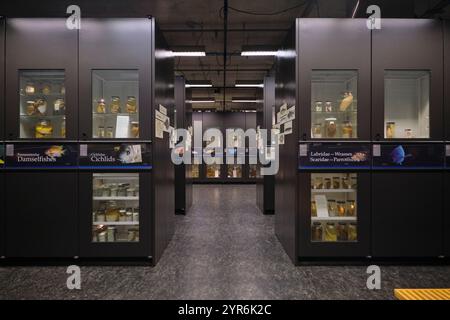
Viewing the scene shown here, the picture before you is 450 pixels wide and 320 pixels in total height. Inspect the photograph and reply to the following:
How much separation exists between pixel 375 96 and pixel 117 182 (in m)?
3.51

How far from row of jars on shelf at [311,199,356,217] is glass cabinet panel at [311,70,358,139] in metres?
0.87

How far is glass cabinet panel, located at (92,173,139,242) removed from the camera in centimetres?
335

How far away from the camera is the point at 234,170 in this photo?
11.5m

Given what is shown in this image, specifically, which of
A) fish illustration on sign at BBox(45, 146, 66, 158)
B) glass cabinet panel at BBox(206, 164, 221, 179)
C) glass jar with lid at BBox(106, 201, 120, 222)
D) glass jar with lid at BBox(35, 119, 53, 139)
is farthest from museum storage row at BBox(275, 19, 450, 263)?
glass cabinet panel at BBox(206, 164, 221, 179)

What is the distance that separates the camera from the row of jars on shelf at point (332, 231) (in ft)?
11.2

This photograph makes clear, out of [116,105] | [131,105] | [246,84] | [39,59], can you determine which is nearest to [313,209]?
[131,105]

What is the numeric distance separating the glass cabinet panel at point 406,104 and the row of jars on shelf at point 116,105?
11.0 feet

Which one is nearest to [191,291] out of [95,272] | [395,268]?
[95,272]

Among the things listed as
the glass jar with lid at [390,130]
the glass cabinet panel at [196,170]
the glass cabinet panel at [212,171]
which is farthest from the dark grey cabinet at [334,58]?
the glass cabinet panel at [196,170]

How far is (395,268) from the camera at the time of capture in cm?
323

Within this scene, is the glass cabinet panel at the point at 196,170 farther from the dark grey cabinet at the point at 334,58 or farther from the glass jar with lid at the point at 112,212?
the dark grey cabinet at the point at 334,58

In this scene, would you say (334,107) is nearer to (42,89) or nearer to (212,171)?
(42,89)
